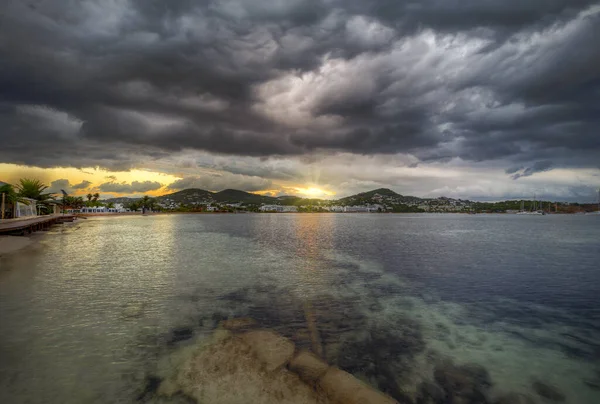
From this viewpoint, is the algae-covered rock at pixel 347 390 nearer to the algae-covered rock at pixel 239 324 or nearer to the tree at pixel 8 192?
the algae-covered rock at pixel 239 324

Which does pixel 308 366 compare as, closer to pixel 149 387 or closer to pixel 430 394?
pixel 430 394

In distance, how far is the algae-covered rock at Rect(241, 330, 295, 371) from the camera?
10.7 meters

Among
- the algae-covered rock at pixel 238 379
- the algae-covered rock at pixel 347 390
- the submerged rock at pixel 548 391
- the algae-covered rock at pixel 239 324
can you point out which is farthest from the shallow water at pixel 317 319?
the algae-covered rock at pixel 238 379

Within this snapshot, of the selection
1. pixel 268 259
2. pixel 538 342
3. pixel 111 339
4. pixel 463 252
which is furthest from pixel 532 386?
pixel 463 252

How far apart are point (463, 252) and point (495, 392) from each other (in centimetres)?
3816

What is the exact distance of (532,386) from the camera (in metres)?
10.1

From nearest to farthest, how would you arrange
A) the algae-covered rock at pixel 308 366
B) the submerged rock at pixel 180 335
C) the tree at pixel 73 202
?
the algae-covered rock at pixel 308 366 < the submerged rock at pixel 180 335 < the tree at pixel 73 202

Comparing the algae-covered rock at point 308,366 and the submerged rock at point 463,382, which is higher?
the algae-covered rock at point 308,366

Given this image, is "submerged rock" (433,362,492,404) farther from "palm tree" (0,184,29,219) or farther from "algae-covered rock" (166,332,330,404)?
"palm tree" (0,184,29,219)

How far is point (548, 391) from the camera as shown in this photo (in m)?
9.85

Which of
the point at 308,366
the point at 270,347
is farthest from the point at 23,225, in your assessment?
the point at 308,366

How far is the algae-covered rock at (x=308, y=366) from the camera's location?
9883 mm

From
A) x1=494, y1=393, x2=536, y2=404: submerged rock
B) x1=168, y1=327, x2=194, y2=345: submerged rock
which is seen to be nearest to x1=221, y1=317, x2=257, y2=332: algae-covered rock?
x1=168, y1=327, x2=194, y2=345: submerged rock

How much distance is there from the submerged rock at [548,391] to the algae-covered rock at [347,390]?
16.6ft
